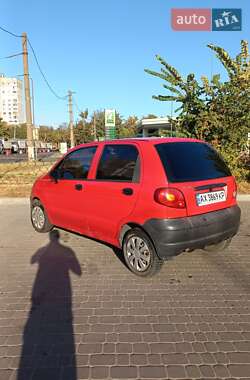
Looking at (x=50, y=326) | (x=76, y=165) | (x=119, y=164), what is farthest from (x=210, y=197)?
(x=50, y=326)

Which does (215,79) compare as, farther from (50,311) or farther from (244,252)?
(50,311)

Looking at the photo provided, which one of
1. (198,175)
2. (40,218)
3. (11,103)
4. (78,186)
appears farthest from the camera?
(11,103)

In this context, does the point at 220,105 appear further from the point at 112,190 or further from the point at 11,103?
the point at 11,103

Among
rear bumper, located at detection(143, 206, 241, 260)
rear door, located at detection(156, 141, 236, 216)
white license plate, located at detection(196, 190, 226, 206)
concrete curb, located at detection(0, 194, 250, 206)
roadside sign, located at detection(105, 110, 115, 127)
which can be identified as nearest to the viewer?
rear bumper, located at detection(143, 206, 241, 260)

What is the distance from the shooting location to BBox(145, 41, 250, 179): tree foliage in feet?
36.6

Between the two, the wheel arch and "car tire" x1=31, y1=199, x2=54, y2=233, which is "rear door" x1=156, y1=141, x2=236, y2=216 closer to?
the wheel arch

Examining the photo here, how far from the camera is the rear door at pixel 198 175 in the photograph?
416 centimetres

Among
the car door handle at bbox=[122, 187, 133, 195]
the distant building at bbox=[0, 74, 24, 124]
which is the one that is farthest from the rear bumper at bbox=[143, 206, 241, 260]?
the distant building at bbox=[0, 74, 24, 124]

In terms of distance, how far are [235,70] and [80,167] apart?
8.16 metres

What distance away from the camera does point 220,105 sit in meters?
11.4

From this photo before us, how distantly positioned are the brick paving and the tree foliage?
21.9ft

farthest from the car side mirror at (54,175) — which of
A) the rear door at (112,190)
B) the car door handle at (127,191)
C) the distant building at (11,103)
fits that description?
the distant building at (11,103)

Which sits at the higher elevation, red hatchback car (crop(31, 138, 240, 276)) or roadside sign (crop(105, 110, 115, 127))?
roadside sign (crop(105, 110, 115, 127))

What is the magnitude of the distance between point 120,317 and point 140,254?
Answer: 108 centimetres
